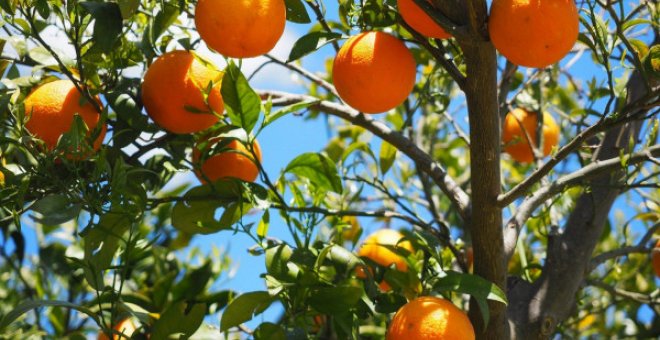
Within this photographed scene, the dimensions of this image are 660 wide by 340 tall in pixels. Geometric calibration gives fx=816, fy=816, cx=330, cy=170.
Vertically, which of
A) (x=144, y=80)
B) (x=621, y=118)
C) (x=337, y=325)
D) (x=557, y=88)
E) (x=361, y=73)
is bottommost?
(x=337, y=325)

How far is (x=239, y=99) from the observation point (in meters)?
1.13

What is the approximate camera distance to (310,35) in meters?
1.17

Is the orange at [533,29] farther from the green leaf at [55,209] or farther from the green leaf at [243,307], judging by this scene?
the green leaf at [55,209]

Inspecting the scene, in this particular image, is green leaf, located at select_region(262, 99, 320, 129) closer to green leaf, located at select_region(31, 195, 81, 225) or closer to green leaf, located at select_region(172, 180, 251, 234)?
green leaf, located at select_region(172, 180, 251, 234)

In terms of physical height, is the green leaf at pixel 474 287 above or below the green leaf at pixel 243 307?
below

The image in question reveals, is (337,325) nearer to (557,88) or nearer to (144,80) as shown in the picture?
(144,80)

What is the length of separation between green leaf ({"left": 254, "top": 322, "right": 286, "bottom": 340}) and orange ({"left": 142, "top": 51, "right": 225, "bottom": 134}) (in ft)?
1.04

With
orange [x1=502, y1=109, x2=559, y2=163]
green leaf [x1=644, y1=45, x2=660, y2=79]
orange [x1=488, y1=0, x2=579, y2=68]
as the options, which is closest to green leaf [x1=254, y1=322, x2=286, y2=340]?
orange [x1=488, y1=0, x2=579, y2=68]

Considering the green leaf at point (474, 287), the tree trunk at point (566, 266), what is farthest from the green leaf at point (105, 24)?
the tree trunk at point (566, 266)

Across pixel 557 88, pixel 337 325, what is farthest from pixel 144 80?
pixel 557 88

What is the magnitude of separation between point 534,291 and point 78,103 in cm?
87

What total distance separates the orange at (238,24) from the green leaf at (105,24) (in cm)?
11

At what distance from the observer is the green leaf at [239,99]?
43.8 inches

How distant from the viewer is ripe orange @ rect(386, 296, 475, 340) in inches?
44.2
